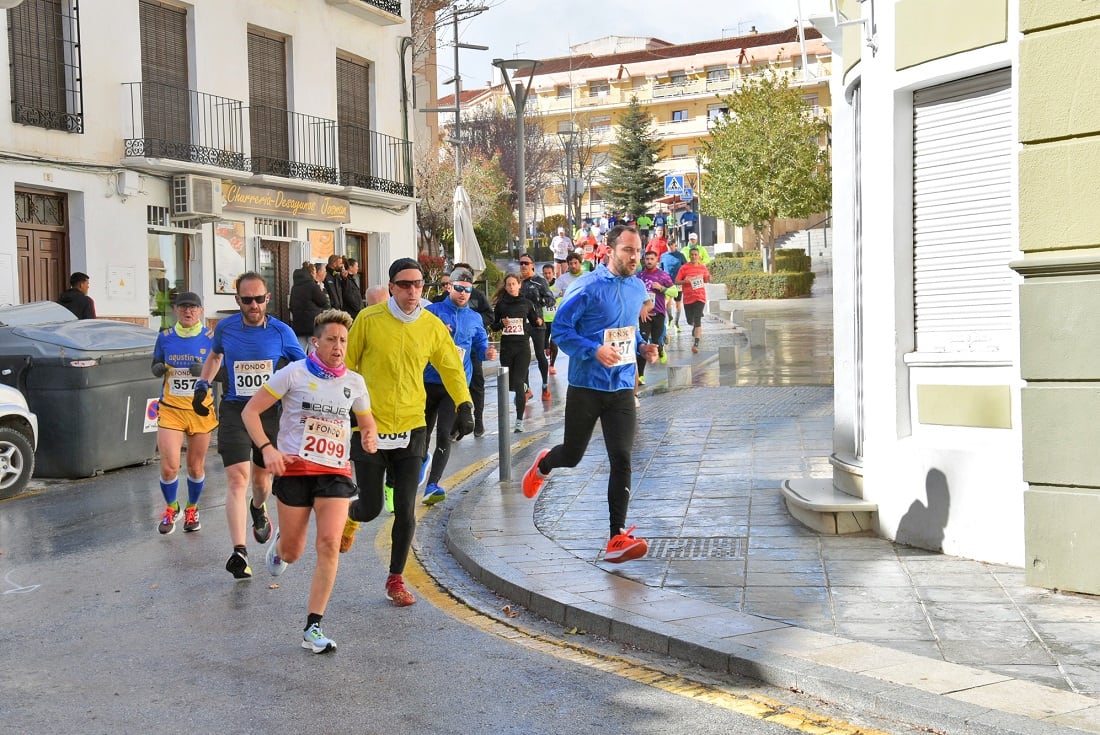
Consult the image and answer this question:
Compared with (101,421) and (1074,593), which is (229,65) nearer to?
(101,421)

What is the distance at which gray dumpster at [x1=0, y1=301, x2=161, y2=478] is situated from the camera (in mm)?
12320

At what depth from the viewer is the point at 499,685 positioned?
5.46 meters

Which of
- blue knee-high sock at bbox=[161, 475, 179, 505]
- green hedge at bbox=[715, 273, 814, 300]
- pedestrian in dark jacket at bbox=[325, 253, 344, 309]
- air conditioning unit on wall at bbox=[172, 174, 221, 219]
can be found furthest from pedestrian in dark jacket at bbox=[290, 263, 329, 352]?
green hedge at bbox=[715, 273, 814, 300]

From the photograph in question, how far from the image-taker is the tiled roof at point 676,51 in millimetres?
94500

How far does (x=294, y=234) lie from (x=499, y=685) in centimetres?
Result: 2065

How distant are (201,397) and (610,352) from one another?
2.63 meters

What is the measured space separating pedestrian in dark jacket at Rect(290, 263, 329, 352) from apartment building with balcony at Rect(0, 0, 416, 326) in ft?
11.1

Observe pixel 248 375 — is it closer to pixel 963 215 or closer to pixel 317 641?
pixel 317 641

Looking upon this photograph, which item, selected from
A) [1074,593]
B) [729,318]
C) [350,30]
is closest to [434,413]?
[1074,593]

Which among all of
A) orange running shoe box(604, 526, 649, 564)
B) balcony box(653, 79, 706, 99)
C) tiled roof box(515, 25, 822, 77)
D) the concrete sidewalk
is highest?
tiled roof box(515, 25, 822, 77)

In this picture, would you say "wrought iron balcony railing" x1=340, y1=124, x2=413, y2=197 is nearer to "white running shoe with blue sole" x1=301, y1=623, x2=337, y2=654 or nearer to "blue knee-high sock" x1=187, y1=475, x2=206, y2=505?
"blue knee-high sock" x1=187, y1=475, x2=206, y2=505

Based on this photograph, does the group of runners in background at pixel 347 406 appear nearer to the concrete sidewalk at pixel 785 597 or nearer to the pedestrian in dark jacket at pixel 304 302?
the concrete sidewalk at pixel 785 597

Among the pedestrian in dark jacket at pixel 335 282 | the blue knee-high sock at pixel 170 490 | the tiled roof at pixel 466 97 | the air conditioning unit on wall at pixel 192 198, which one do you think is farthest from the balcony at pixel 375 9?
the tiled roof at pixel 466 97

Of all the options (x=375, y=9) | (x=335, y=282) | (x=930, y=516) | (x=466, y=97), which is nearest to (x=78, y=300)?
(x=335, y=282)
